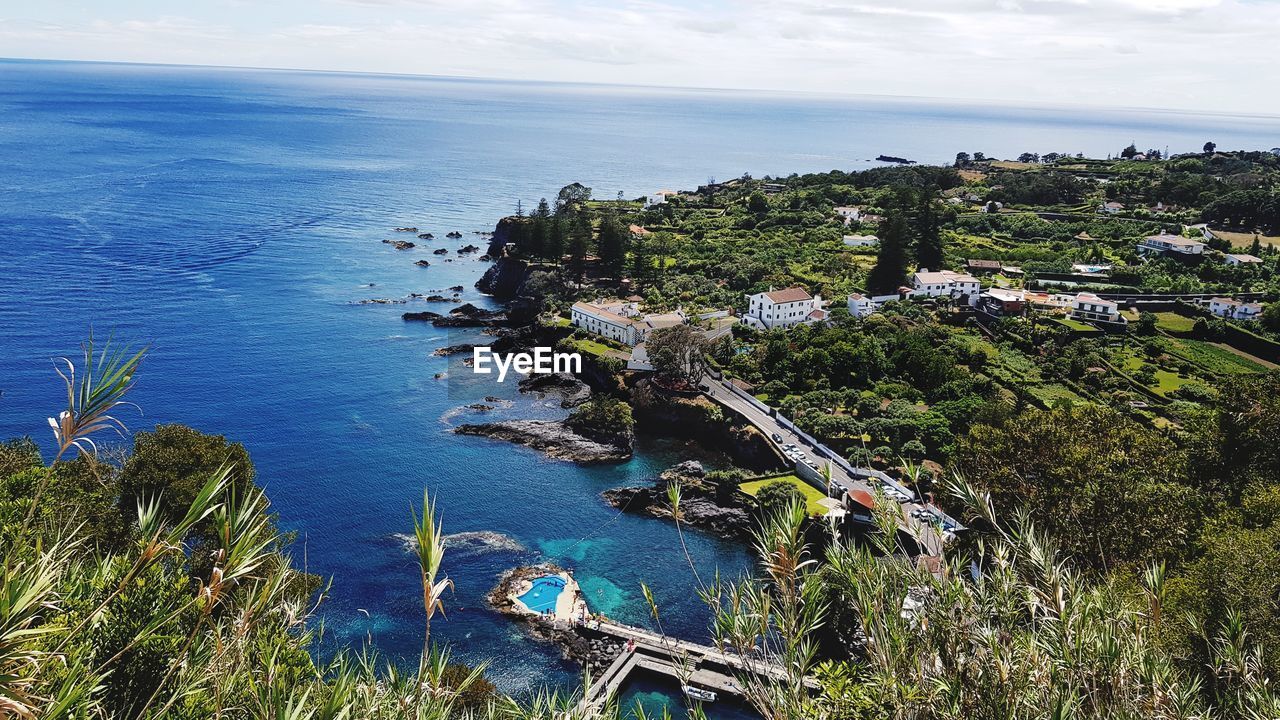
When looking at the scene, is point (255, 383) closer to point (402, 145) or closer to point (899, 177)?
point (899, 177)

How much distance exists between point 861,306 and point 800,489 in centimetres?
2496

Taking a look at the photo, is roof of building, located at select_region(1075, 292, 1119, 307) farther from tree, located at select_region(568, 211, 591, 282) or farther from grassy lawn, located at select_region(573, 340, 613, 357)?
tree, located at select_region(568, 211, 591, 282)

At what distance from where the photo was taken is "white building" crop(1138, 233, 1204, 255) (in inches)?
2596

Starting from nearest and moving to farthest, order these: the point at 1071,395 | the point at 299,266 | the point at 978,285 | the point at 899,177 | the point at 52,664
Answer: the point at 52,664, the point at 1071,395, the point at 978,285, the point at 299,266, the point at 899,177

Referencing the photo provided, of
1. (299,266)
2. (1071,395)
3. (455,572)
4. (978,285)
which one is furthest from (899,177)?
(455,572)

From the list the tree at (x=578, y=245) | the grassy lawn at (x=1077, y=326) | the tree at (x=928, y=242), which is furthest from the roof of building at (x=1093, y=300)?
the tree at (x=578, y=245)

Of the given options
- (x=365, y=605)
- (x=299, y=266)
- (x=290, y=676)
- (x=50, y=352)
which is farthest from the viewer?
(x=299, y=266)

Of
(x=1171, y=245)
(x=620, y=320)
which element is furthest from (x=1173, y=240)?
(x=620, y=320)

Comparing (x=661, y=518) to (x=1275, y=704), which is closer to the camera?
(x=1275, y=704)

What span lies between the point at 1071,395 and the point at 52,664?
4381 cm

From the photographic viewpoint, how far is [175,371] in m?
44.7

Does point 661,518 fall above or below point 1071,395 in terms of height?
below

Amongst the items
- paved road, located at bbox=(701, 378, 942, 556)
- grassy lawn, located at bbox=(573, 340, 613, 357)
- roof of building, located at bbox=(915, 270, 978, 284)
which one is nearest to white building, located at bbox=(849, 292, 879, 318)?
roof of building, located at bbox=(915, 270, 978, 284)

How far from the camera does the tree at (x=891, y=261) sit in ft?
197
